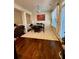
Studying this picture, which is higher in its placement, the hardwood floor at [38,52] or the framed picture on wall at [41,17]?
the framed picture on wall at [41,17]

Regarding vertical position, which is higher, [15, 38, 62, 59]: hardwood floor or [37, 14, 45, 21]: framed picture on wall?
[37, 14, 45, 21]: framed picture on wall

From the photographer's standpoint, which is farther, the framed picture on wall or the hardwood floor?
the framed picture on wall

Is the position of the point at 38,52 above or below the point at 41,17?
below

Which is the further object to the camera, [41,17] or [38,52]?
[41,17]

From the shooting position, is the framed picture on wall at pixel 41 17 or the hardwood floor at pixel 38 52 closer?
the hardwood floor at pixel 38 52
